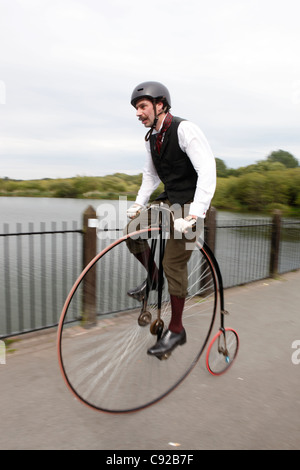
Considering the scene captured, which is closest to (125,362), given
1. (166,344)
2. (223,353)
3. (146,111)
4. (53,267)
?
(166,344)

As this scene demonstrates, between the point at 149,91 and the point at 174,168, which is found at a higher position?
the point at 149,91

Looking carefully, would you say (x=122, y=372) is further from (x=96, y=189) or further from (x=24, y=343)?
(x=96, y=189)

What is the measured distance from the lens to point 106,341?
3.33 meters

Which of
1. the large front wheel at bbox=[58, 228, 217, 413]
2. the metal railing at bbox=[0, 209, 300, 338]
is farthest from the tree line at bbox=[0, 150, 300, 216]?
the large front wheel at bbox=[58, 228, 217, 413]

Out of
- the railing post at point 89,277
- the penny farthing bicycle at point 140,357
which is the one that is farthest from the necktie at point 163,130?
the railing post at point 89,277

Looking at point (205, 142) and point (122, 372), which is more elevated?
point (205, 142)

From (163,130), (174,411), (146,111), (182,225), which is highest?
(146,111)

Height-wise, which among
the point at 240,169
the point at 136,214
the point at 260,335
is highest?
the point at 240,169

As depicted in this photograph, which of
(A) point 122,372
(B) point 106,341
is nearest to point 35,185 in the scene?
(B) point 106,341

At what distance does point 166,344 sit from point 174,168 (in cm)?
126

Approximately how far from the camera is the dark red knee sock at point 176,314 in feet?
8.64

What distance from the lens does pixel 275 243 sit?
721cm

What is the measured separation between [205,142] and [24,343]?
2585 mm

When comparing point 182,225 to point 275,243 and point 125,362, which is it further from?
point 275,243
